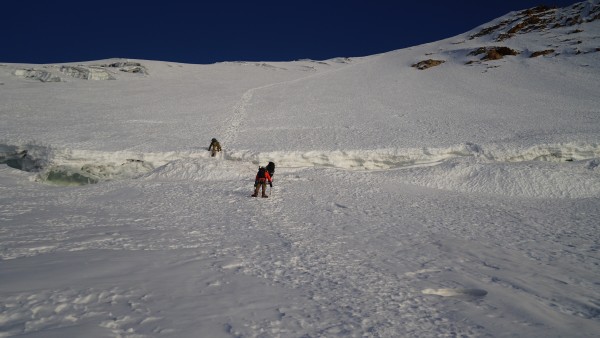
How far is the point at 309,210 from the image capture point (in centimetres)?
1162

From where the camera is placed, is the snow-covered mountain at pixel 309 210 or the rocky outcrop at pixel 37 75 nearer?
the snow-covered mountain at pixel 309 210

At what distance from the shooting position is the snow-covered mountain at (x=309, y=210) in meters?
4.45

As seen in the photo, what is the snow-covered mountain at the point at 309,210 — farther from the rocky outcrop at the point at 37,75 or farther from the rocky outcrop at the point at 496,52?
the rocky outcrop at the point at 496,52

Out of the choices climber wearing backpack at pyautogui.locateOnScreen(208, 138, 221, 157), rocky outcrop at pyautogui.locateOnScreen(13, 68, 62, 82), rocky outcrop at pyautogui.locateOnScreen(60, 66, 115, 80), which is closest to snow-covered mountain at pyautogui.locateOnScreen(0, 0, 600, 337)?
climber wearing backpack at pyautogui.locateOnScreen(208, 138, 221, 157)

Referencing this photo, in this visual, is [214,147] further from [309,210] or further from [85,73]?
[85,73]

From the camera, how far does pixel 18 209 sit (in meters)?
11.1

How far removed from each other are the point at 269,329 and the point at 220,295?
3.73ft

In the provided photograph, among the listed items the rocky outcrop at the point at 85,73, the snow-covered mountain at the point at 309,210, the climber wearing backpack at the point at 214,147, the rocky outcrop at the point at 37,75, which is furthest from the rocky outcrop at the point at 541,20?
the rocky outcrop at the point at 37,75

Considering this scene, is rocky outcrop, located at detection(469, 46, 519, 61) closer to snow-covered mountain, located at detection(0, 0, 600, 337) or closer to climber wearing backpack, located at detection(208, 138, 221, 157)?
snow-covered mountain, located at detection(0, 0, 600, 337)

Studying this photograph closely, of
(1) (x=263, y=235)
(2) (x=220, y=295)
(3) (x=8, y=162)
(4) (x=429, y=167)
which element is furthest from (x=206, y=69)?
(2) (x=220, y=295)

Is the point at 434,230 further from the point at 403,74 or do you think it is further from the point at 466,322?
the point at 403,74

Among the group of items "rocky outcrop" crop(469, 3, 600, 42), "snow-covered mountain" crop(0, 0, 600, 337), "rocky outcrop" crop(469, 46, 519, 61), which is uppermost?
"rocky outcrop" crop(469, 3, 600, 42)

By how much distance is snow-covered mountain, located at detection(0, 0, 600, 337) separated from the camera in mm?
4449

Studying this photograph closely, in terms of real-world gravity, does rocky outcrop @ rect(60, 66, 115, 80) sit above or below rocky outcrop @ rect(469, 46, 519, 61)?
above
